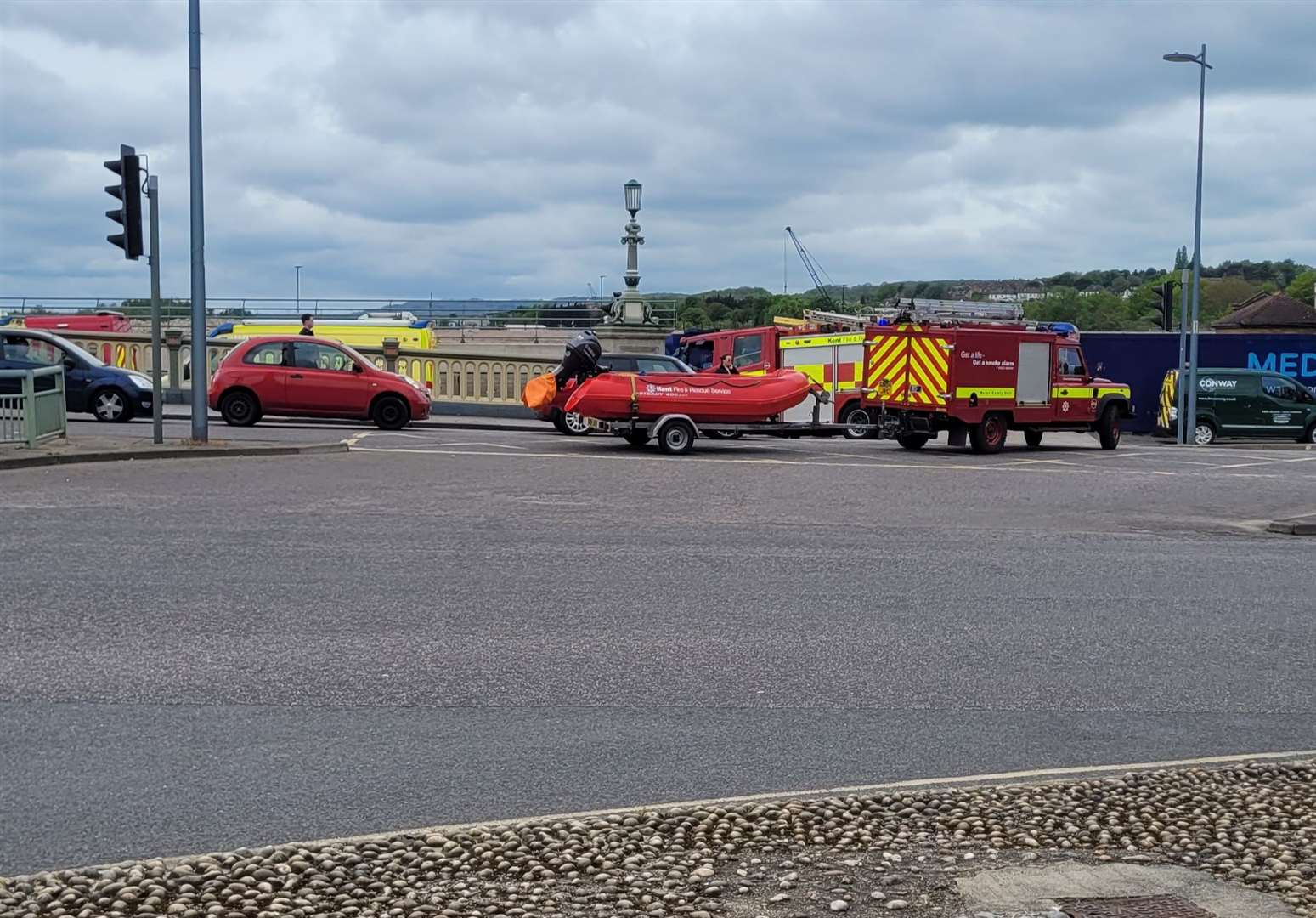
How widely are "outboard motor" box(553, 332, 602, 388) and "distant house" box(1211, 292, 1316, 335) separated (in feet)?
272

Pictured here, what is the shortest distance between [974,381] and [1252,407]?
41.3 feet

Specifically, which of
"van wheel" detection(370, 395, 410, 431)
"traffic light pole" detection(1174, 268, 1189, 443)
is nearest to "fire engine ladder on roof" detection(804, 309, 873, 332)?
"traffic light pole" detection(1174, 268, 1189, 443)

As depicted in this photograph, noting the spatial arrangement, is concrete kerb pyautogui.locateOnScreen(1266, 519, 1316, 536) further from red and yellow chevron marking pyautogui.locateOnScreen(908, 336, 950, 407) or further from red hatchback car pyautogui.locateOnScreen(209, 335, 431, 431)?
red hatchback car pyautogui.locateOnScreen(209, 335, 431, 431)

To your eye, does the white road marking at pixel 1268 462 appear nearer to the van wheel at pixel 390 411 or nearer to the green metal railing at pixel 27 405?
the van wheel at pixel 390 411

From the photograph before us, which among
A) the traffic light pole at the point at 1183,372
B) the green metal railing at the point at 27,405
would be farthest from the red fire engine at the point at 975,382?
the green metal railing at the point at 27,405

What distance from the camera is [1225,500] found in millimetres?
19000

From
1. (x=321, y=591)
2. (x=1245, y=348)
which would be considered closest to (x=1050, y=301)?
(x=1245, y=348)

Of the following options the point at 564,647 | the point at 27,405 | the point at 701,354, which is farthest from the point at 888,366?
the point at 564,647

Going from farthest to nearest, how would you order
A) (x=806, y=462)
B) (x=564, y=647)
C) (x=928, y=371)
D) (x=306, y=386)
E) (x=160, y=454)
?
(x=928, y=371) < (x=306, y=386) < (x=806, y=462) < (x=160, y=454) < (x=564, y=647)

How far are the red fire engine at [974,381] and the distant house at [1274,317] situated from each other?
74.9 metres

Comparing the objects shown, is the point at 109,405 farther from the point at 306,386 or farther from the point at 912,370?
→ the point at 912,370

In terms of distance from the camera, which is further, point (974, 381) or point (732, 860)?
point (974, 381)

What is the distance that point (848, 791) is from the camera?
5984mm

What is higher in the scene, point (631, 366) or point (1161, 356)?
point (1161, 356)
